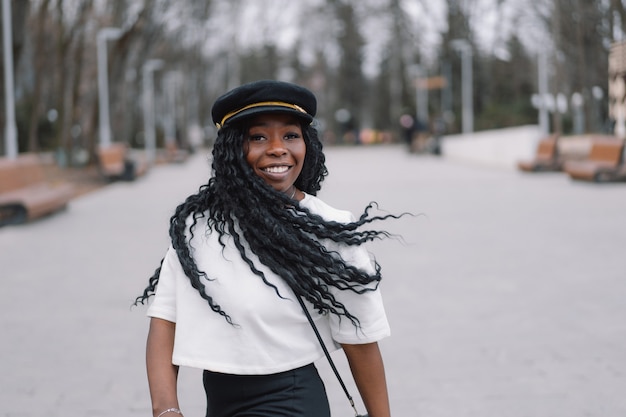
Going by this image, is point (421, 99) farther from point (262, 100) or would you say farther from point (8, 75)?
point (262, 100)

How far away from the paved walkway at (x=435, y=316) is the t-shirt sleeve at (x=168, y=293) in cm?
253

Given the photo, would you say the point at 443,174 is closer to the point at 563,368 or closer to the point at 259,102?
the point at 563,368

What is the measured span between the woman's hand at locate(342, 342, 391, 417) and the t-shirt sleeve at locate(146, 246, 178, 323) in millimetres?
412

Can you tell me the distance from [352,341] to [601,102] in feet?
99.9

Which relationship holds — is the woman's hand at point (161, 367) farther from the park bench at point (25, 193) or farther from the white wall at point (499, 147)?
the white wall at point (499, 147)

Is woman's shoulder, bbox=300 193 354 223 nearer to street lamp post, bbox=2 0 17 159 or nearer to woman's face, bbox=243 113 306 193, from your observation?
woman's face, bbox=243 113 306 193

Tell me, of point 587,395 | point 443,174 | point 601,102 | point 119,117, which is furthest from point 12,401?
point 119,117

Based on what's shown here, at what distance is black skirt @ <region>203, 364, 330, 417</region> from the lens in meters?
2.31

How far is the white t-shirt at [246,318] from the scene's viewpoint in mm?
2320

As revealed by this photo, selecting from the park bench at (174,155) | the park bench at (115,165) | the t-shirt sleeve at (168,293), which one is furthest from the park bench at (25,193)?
the park bench at (174,155)

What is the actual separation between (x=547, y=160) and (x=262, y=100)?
24.1 meters

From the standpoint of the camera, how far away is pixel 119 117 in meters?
40.9

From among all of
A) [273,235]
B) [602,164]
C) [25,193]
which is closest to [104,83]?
[602,164]

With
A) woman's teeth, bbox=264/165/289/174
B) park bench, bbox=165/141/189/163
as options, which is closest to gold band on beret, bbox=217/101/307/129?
woman's teeth, bbox=264/165/289/174
